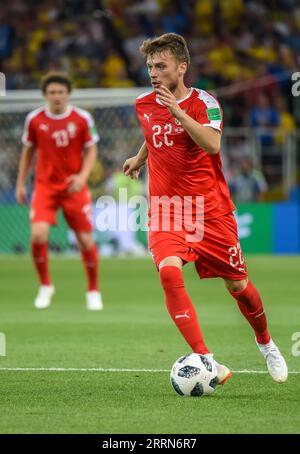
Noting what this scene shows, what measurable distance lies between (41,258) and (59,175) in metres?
1.03

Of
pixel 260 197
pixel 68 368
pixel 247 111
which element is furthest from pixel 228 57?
pixel 68 368

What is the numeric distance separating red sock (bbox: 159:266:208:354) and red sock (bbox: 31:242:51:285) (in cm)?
616

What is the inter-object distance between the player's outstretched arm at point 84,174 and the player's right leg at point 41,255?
587mm

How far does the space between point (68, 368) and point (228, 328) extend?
3.27 metres

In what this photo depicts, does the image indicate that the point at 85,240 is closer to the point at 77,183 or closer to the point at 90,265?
the point at 90,265

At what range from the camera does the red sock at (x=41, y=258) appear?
43.0 feet

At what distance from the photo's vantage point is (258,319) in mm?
7508

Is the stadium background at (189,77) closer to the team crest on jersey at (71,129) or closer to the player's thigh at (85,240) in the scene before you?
the team crest on jersey at (71,129)

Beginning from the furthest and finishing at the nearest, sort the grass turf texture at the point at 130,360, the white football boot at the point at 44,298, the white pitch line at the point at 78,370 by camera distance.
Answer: the white football boot at the point at 44,298 < the white pitch line at the point at 78,370 < the grass turf texture at the point at 130,360

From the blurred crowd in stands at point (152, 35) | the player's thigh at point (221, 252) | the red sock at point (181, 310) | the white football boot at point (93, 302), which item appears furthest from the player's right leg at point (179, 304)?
the blurred crowd in stands at point (152, 35)

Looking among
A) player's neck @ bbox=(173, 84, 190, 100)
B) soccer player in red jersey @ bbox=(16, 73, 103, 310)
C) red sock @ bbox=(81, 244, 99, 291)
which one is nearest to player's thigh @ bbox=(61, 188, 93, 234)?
soccer player in red jersey @ bbox=(16, 73, 103, 310)

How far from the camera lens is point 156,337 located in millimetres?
10414

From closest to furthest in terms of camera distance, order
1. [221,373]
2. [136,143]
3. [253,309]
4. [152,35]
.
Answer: [221,373]
[253,309]
[136,143]
[152,35]

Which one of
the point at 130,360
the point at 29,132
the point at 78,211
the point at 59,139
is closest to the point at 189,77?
the point at 59,139
